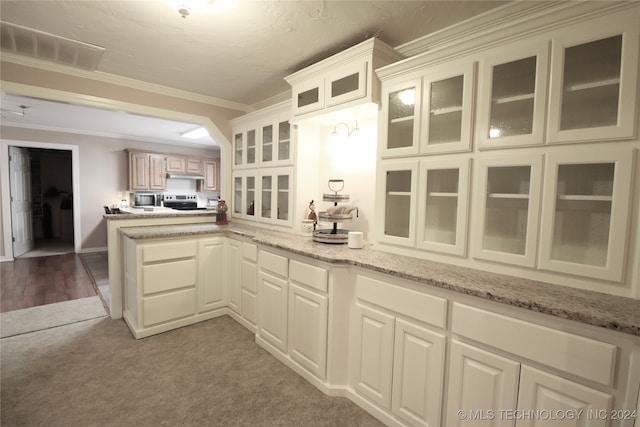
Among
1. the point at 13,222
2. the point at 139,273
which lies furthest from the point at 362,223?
the point at 13,222

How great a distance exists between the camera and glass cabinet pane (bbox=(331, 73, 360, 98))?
2090 millimetres

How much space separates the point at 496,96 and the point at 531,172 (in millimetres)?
466

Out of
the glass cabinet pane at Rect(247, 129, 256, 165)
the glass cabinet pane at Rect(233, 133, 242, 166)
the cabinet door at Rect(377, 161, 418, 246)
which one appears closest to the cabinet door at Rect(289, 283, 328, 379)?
the cabinet door at Rect(377, 161, 418, 246)

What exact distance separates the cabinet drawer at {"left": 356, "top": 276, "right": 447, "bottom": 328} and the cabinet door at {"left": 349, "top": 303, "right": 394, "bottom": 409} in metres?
0.08

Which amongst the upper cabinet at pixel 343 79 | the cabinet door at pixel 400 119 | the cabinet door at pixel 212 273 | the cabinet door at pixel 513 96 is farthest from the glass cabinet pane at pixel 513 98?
the cabinet door at pixel 212 273

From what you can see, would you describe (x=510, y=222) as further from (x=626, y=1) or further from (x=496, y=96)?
(x=626, y=1)

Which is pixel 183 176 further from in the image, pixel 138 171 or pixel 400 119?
pixel 400 119

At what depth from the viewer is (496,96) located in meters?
1.58

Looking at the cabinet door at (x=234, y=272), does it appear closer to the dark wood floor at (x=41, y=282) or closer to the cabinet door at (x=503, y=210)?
the dark wood floor at (x=41, y=282)

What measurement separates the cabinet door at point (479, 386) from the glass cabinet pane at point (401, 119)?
4.23 feet

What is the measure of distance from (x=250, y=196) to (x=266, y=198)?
0.34 metres

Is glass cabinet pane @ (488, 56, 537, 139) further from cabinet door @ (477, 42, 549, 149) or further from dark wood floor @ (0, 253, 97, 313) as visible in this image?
dark wood floor @ (0, 253, 97, 313)

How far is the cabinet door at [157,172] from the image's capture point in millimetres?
6371

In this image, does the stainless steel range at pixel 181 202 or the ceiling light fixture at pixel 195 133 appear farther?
the stainless steel range at pixel 181 202
